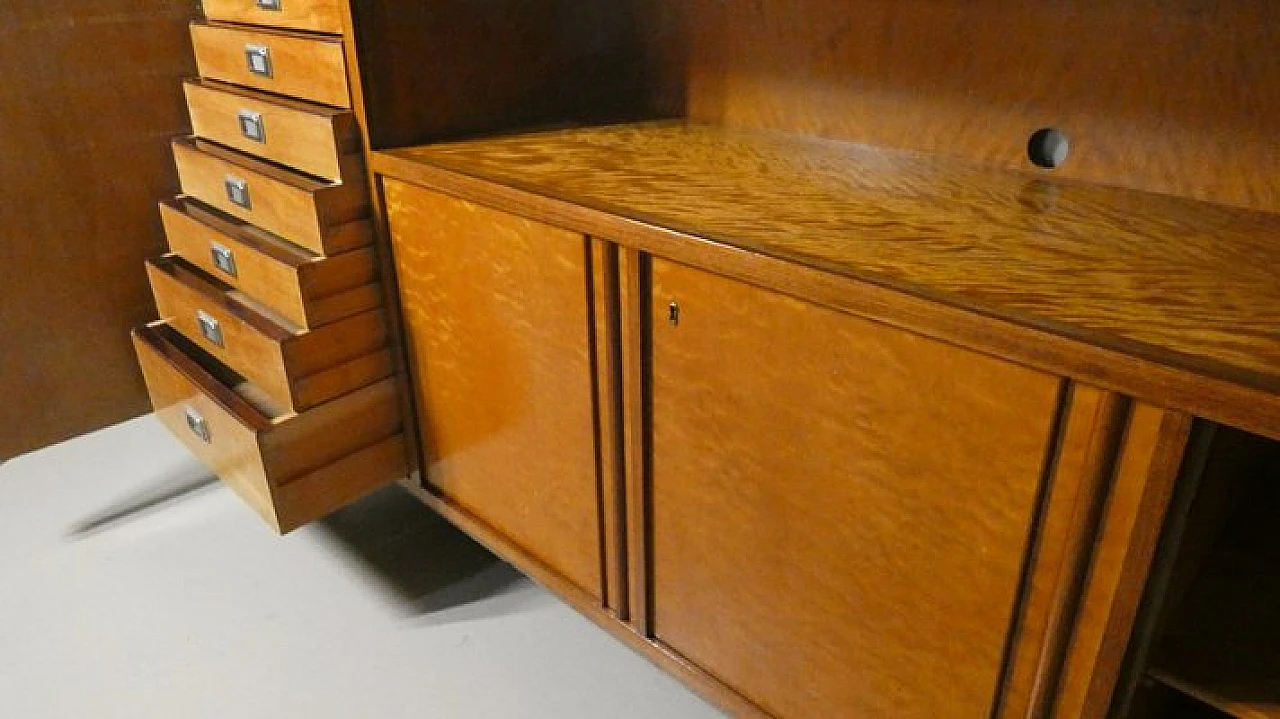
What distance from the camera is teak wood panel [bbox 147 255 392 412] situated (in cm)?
118

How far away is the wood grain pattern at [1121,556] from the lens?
594 millimetres

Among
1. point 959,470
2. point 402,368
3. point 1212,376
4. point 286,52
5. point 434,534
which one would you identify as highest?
point 286,52

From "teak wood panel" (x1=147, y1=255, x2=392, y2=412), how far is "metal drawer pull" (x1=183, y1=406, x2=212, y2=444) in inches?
3.4

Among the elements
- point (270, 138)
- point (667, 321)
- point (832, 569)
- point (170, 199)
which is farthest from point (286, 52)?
point (832, 569)

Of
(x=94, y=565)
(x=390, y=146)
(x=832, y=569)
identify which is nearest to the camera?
(x=832, y=569)

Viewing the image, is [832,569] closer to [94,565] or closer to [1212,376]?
[1212,376]

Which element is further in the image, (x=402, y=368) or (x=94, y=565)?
(x=94, y=565)

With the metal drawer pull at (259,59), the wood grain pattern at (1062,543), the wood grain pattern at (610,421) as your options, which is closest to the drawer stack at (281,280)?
the metal drawer pull at (259,59)

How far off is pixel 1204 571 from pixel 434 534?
1.15 m

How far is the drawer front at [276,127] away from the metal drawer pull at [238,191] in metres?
0.05

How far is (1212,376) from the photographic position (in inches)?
21.6

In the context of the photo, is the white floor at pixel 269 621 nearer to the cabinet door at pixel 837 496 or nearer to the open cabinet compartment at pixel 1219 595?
the cabinet door at pixel 837 496

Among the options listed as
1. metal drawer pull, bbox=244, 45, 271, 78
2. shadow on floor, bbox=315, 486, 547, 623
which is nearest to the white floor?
shadow on floor, bbox=315, 486, 547, 623

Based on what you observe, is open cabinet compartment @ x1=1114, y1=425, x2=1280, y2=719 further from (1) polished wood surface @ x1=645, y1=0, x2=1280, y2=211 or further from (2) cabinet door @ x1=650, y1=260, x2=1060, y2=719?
(1) polished wood surface @ x1=645, y1=0, x2=1280, y2=211
